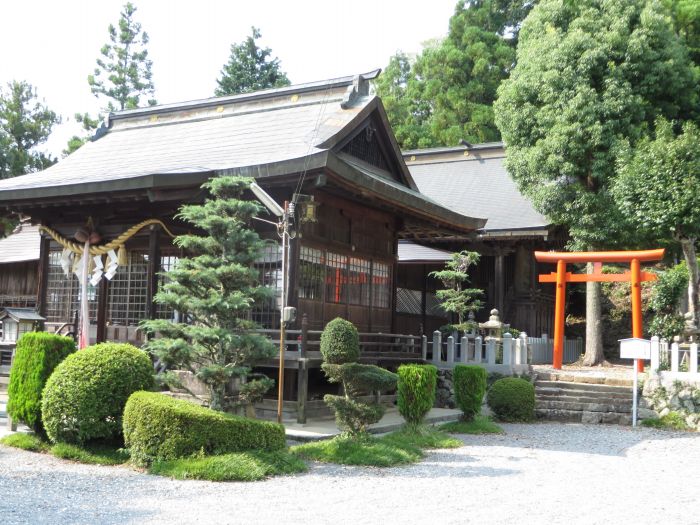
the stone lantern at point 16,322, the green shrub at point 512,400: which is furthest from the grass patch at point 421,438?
the stone lantern at point 16,322

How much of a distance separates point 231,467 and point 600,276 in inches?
497

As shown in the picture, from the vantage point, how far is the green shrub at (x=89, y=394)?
9.05 metres

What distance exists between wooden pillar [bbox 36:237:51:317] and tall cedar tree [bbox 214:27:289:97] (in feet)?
99.1

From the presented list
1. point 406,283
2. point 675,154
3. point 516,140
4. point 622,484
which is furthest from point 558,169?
point 622,484

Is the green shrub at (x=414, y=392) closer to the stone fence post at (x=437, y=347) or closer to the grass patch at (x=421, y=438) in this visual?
the grass patch at (x=421, y=438)

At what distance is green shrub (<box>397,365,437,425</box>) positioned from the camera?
37.5 ft

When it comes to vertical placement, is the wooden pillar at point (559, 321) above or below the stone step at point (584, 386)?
above

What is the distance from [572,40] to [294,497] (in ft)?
54.1

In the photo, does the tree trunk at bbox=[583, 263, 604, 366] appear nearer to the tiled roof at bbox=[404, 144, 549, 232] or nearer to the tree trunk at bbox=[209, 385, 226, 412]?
the tiled roof at bbox=[404, 144, 549, 232]

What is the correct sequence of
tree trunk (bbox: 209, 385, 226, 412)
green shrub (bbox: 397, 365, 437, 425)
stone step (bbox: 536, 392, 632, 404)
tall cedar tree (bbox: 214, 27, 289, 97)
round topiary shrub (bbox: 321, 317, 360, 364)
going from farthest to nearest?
tall cedar tree (bbox: 214, 27, 289, 97)
stone step (bbox: 536, 392, 632, 404)
green shrub (bbox: 397, 365, 437, 425)
round topiary shrub (bbox: 321, 317, 360, 364)
tree trunk (bbox: 209, 385, 226, 412)

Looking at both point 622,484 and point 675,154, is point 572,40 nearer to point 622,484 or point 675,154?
point 675,154

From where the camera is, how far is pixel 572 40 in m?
19.9

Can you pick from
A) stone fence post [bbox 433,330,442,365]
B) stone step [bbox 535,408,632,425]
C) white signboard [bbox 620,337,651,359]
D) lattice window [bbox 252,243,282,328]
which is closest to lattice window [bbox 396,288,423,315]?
stone fence post [bbox 433,330,442,365]

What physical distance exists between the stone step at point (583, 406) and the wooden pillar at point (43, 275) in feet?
35.5
